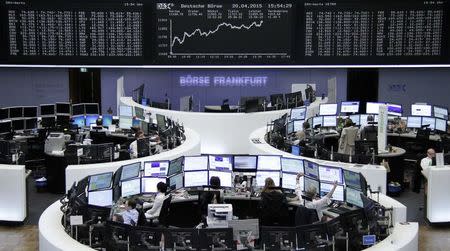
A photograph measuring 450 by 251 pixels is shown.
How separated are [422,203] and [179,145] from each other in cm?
424

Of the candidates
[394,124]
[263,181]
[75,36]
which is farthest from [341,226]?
[75,36]

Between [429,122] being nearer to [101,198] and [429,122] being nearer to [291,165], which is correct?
[291,165]

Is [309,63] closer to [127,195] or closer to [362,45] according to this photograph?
[362,45]

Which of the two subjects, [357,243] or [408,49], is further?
[408,49]

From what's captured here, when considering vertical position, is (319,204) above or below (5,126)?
below

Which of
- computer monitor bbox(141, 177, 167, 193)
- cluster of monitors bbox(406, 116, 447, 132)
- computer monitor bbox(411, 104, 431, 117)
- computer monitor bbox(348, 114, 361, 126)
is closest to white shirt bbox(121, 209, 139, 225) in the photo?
computer monitor bbox(141, 177, 167, 193)

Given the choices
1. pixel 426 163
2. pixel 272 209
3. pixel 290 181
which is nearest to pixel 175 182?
pixel 290 181

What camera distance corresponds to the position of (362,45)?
16016 mm

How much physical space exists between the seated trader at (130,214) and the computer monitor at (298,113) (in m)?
6.55

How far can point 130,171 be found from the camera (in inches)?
412

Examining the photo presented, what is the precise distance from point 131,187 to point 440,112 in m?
8.23

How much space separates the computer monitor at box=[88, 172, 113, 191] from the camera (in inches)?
383

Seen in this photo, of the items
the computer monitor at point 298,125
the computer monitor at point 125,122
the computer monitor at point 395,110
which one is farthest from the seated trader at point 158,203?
the computer monitor at point 395,110

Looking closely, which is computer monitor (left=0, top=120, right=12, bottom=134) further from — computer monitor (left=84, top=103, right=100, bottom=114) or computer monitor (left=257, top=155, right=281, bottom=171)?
computer monitor (left=257, top=155, right=281, bottom=171)
